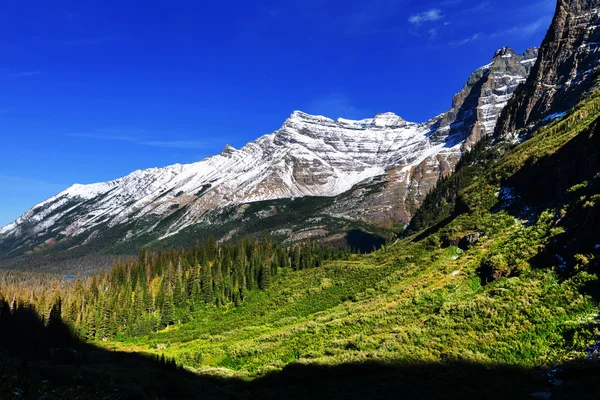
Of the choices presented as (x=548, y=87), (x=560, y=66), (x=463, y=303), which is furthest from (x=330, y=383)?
(x=560, y=66)

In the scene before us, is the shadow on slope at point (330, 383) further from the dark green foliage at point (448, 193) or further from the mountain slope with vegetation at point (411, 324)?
the dark green foliage at point (448, 193)

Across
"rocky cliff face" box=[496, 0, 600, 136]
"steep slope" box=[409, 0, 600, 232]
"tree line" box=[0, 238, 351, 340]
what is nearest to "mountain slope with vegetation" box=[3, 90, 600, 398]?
"tree line" box=[0, 238, 351, 340]

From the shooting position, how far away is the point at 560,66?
147 m

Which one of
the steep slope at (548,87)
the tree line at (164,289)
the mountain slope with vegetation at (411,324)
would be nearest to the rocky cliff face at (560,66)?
the steep slope at (548,87)

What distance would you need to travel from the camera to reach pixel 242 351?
5112 centimetres

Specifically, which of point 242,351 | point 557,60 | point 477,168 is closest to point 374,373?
point 242,351

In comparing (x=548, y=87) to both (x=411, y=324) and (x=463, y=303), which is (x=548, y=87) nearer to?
(x=463, y=303)

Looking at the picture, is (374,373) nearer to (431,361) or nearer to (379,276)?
(431,361)

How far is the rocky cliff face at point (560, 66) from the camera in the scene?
427 ft

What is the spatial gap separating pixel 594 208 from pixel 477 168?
116 metres

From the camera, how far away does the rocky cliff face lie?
13000 cm

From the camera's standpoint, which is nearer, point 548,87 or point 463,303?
point 463,303

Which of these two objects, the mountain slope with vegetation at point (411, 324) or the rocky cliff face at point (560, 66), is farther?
the rocky cliff face at point (560, 66)

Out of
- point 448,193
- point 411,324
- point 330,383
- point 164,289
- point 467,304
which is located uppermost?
point 448,193
